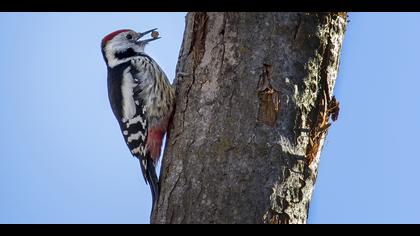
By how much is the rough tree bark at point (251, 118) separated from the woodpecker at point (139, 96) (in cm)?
62

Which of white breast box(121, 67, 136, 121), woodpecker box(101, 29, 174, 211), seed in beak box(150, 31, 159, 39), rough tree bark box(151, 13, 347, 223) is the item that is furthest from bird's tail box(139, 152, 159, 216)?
seed in beak box(150, 31, 159, 39)

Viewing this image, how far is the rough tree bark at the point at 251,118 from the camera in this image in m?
3.28

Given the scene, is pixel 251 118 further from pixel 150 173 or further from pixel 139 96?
pixel 139 96

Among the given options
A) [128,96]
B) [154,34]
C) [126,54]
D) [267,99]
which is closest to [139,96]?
[128,96]

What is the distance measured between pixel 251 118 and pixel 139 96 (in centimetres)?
168

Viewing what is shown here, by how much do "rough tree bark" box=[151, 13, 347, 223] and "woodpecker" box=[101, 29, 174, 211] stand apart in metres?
0.62

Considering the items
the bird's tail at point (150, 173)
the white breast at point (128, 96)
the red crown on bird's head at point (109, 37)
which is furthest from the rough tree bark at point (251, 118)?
the red crown on bird's head at point (109, 37)

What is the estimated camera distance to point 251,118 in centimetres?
349

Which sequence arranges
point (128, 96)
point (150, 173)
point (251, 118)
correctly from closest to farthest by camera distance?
point (251, 118) → point (150, 173) → point (128, 96)

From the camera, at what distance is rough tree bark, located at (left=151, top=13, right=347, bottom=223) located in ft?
10.8

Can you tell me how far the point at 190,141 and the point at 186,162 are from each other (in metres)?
0.14

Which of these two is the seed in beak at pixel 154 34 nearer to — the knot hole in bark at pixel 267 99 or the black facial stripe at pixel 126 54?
the black facial stripe at pixel 126 54

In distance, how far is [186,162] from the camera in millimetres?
3488
